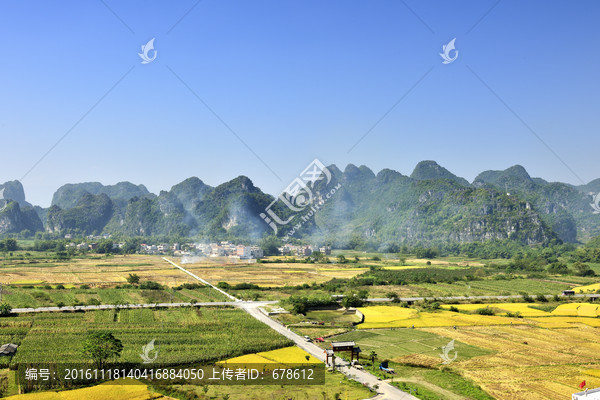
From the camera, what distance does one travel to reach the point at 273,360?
2239 centimetres

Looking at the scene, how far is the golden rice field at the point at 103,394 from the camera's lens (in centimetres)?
1705

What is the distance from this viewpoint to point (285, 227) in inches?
4390

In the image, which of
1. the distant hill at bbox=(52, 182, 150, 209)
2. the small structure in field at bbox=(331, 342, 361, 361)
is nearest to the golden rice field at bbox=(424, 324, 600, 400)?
the small structure in field at bbox=(331, 342, 361, 361)

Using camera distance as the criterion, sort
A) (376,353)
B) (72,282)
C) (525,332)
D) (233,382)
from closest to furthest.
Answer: (233,382) → (376,353) → (525,332) → (72,282)

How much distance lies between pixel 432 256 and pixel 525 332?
187ft

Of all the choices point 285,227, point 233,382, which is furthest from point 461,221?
point 233,382

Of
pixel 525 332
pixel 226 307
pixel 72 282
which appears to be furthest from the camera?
pixel 72 282

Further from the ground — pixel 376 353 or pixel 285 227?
pixel 285 227

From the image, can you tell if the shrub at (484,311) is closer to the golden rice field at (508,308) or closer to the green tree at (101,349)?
the golden rice field at (508,308)

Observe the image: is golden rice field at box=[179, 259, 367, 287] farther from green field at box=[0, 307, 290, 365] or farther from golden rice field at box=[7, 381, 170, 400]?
golden rice field at box=[7, 381, 170, 400]

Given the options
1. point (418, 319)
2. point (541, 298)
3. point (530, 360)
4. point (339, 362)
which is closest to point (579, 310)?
point (541, 298)

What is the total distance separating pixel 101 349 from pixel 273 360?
730cm

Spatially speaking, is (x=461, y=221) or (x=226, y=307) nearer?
(x=226, y=307)

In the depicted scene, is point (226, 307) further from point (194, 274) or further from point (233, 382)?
point (194, 274)
